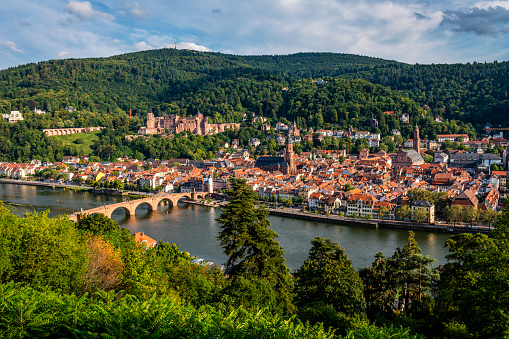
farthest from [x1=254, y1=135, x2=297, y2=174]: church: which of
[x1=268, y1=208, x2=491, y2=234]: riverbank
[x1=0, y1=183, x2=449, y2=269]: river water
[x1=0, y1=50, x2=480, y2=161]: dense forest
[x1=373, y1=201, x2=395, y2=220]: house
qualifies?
[x1=373, y1=201, x2=395, y2=220]: house

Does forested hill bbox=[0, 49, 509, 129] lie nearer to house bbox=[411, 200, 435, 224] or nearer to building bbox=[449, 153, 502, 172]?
building bbox=[449, 153, 502, 172]

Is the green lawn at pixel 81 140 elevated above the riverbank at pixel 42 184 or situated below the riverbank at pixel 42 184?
above

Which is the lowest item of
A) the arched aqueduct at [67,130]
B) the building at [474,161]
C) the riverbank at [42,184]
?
the riverbank at [42,184]

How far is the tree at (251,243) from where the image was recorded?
623 centimetres

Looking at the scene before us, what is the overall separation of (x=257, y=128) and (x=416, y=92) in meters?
30.4

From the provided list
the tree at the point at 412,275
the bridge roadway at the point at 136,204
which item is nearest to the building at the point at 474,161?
the bridge roadway at the point at 136,204

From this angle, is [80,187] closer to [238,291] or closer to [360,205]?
[360,205]

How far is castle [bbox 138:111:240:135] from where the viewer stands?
5191cm

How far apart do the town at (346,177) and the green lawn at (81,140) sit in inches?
74.2

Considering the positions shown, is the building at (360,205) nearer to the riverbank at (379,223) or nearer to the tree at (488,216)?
the riverbank at (379,223)

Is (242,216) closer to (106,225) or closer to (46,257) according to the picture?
(46,257)

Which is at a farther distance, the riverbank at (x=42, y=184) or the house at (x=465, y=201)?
the riverbank at (x=42, y=184)

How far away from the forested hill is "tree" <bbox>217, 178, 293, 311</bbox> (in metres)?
47.8

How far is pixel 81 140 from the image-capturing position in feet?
158
